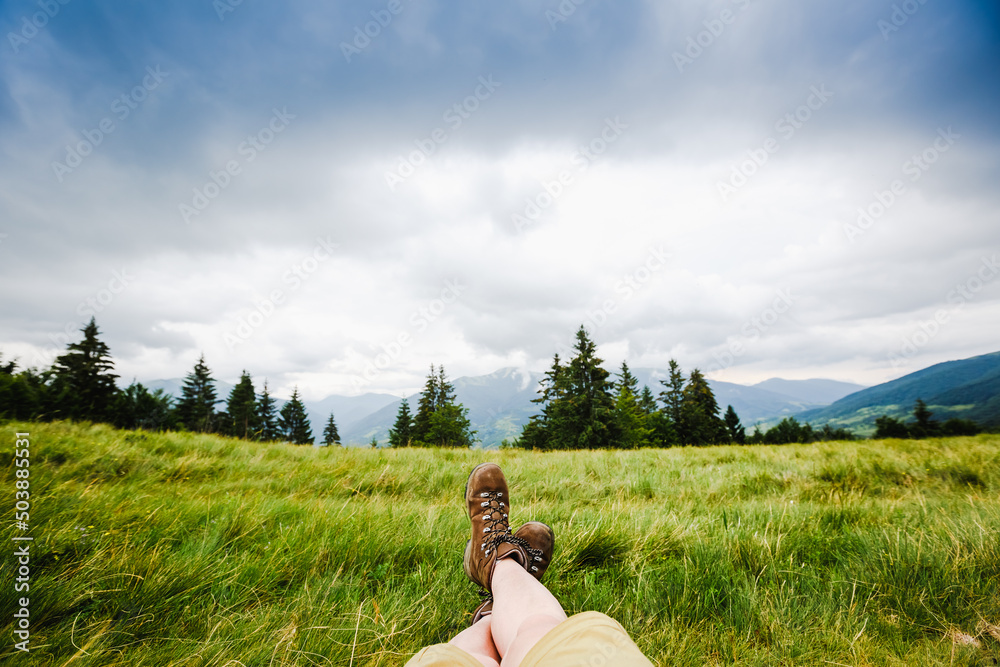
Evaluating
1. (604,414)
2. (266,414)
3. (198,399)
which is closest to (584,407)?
(604,414)

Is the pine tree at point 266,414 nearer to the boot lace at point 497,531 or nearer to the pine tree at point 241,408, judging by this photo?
the pine tree at point 241,408

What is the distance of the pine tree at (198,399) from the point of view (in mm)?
49062

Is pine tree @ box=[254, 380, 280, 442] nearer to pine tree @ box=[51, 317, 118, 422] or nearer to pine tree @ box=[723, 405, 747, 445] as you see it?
pine tree @ box=[51, 317, 118, 422]

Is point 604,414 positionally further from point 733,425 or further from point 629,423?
point 733,425

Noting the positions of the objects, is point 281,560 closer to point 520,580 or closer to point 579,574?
point 520,580

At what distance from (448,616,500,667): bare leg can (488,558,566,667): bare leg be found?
0.14ft

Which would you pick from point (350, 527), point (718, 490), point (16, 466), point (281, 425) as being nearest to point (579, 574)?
point (350, 527)

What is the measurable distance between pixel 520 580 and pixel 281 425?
211 ft

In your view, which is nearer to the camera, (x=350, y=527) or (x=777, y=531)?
(x=350, y=527)

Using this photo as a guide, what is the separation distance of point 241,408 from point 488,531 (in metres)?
58.6

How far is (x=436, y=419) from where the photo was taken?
40.2 metres

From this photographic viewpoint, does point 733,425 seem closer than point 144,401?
No

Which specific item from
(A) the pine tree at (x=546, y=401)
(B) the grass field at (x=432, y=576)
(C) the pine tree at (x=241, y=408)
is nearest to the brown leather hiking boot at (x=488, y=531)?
(B) the grass field at (x=432, y=576)

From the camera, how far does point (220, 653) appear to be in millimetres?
1498
